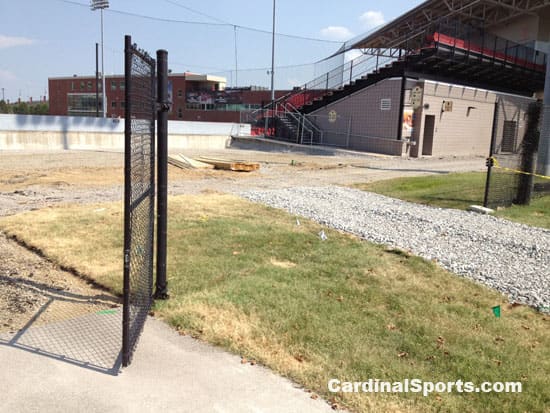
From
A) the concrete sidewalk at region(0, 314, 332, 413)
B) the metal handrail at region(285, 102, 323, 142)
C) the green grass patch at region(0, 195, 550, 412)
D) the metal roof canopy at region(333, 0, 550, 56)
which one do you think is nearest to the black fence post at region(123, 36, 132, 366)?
the concrete sidewalk at region(0, 314, 332, 413)

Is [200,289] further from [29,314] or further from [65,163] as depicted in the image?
[65,163]

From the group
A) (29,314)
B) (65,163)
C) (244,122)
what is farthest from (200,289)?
(244,122)

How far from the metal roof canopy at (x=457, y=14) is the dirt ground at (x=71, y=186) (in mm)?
13460

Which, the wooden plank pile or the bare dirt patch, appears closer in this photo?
the bare dirt patch

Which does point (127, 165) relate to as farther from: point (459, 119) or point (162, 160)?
point (459, 119)

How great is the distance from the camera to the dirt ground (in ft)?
15.8

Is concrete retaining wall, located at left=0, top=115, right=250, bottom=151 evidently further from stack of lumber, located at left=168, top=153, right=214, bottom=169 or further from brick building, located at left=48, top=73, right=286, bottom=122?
brick building, located at left=48, top=73, right=286, bottom=122

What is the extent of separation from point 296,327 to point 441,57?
86.6ft

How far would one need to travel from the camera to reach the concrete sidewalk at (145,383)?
10.3 feet

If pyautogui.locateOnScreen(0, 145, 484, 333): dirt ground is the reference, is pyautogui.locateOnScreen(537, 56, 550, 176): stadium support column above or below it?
above

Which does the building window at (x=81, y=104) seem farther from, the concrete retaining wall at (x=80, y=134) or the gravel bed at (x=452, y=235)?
the gravel bed at (x=452, y=235)

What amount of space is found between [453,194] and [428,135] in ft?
57.7

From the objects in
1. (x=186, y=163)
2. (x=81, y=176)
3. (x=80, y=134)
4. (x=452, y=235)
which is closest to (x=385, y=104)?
(x=186, y=163)

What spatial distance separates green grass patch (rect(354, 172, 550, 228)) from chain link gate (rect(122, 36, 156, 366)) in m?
7.62
